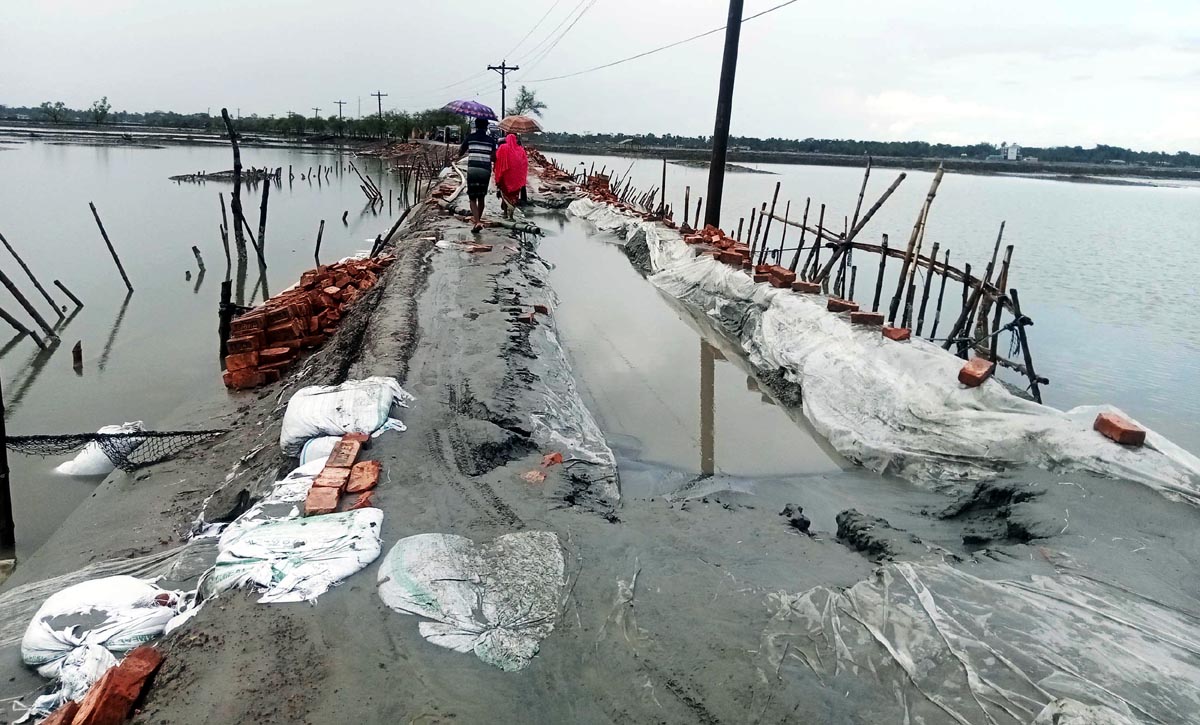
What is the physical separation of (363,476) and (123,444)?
2.69m

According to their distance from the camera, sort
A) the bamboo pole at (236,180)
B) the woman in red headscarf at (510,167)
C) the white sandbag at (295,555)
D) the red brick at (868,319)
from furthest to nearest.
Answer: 1. the woman in red headscarf at (510,167)
2. the bamboo pole at (236,180)
3. the red brick at (868,319)
4. the white sandbag at (295,555)

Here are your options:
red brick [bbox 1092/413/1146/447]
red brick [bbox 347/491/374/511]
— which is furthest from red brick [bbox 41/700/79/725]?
red brick [bbox 1092/413/1146/447]

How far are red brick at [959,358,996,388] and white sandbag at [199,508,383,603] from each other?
156 inches

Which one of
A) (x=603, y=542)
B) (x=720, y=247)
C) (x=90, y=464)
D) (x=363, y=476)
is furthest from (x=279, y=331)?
(x=720, y=247)

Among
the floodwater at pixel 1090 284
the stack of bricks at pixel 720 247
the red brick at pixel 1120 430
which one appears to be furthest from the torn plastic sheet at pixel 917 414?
the floodwater at pixel 1090 284

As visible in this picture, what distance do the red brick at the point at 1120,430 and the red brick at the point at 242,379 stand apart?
282 inches

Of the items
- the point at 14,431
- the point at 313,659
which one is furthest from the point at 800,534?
the point at 14,431

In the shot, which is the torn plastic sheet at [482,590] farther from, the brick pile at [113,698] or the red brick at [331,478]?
the brick pile at [113,698]

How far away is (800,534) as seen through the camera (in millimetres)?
3684

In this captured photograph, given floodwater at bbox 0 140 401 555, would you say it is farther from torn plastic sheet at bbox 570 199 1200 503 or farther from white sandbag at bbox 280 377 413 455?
torn plastic sheet at bbox 570 199 1200 503

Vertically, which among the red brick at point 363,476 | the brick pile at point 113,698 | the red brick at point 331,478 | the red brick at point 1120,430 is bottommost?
the brick pile at point 113,698

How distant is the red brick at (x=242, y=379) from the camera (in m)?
7.03

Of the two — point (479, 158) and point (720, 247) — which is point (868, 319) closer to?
point (720, 247)

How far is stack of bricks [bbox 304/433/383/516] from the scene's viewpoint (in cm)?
334
